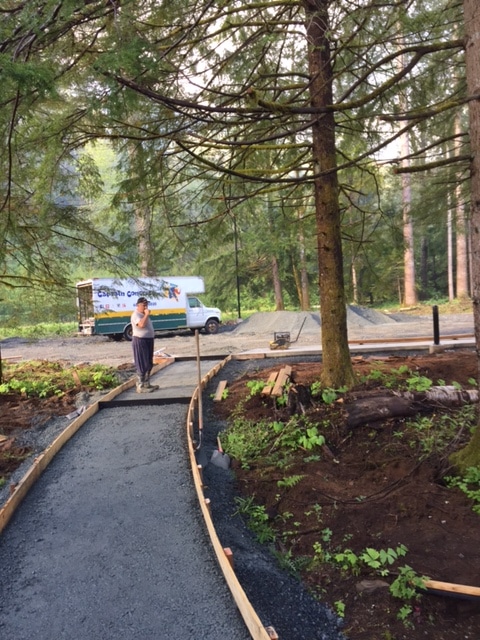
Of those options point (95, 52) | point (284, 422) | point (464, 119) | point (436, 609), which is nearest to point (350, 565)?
point (436, 609)

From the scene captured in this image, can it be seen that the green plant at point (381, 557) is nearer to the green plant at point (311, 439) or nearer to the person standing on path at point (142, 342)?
the green plant at point (311, 439)

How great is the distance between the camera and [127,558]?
139 inches

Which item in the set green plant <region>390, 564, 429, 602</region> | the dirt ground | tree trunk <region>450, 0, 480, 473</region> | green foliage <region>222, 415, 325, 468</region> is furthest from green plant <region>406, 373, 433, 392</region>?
green plant <region>390, 564, 429, 602</region>

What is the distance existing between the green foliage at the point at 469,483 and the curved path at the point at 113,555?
2.32m

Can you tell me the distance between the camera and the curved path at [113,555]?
2838 millimetres

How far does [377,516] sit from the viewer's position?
3.96 meters

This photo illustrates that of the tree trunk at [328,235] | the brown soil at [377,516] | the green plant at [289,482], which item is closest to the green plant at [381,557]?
the brown soil at [377,516]

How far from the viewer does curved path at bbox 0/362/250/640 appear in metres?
2.84

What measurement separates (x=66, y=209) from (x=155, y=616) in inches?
229

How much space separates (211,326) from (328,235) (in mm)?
16426

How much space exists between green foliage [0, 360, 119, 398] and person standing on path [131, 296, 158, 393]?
1.17 m

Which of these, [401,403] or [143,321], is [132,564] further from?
[143,321]

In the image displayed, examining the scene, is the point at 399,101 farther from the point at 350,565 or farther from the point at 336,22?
Result: the point at 350,565

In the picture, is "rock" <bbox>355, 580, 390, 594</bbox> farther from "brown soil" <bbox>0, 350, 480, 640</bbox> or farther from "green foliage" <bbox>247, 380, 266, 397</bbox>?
"green foliage" <bbox>247, 380, 266, 397</bbox>
